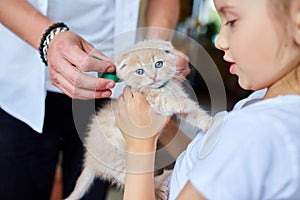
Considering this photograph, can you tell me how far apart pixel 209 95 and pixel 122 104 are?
149 millimetres

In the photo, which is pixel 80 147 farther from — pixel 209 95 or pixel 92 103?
pixel 209 95

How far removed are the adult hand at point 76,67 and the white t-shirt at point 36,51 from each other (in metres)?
0.12

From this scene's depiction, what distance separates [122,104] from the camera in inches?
29.2

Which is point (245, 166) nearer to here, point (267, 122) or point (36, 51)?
point (267, 122)

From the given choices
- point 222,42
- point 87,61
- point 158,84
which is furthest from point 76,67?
point 222,42

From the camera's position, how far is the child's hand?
27.9 inches

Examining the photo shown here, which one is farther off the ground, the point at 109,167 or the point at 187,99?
the point at 187,99

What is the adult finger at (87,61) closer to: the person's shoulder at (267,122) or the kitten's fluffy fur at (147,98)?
the kitten's fluffy fur at (147,98)

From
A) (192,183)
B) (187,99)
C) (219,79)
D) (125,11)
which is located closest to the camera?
(192,183)

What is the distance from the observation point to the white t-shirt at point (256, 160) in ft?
1.72

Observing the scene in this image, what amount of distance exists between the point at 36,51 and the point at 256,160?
0.56m

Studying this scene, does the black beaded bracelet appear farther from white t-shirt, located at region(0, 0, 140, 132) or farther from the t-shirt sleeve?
the t-shirt sleeve

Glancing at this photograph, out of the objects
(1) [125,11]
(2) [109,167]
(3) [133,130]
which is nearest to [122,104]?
(3) [133,130]

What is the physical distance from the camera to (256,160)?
52cm
